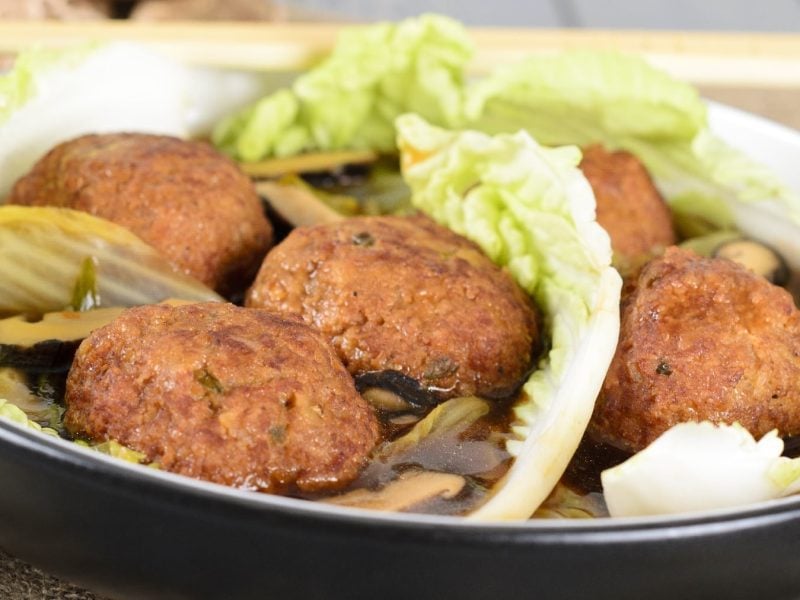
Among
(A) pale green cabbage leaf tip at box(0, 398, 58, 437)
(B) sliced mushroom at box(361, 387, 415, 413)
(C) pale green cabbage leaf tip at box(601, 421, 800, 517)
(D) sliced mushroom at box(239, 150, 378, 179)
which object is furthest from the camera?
(D) sliced mushroom at box(239, 150, 378, 179)

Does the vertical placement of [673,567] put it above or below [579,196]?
below

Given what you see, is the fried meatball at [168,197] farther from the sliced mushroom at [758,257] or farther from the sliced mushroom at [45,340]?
the sliced mushroom at [758,257]

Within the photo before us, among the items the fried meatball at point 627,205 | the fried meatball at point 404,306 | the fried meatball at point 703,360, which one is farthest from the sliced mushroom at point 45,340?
the fried meatball at point 627,205

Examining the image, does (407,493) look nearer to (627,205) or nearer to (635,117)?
(627,205)

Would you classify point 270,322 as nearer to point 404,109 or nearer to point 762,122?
point 404,109

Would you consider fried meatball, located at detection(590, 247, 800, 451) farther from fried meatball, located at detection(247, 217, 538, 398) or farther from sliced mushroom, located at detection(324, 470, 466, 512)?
sliced mushroom, located at detection(324, 470, 466, 512)

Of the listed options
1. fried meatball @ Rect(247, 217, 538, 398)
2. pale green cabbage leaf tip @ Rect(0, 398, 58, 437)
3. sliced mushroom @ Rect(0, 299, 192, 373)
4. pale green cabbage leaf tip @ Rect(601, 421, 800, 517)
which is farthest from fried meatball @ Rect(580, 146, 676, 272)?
pale green cabbage leaf tip @ Rect(0, 398, 58, 437)

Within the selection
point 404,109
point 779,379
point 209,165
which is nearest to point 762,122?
point 404,109
